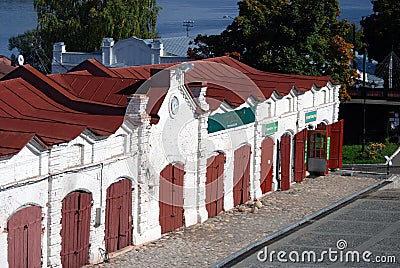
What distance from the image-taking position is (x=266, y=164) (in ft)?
101

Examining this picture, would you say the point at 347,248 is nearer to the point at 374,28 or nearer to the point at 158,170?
the point at 158,170

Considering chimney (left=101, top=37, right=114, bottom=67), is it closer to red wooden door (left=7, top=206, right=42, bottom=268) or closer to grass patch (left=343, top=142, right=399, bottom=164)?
grass patch (left=343, top=142, right=399, bottom=164)

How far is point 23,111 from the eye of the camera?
74.0 feet

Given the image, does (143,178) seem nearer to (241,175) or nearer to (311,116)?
(241,175)

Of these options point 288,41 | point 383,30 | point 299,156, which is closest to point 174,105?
point 299,156

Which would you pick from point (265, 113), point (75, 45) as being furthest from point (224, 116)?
point (75, 45)

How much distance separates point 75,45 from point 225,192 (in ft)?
108

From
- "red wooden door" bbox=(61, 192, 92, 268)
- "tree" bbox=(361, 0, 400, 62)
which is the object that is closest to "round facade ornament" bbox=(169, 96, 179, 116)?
"red wooden door" bbox=(61, 192, 92, 268)

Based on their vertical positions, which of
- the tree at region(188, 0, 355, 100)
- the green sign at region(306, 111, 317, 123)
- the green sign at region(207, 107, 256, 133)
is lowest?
the green sign at region(306, 111, 317, 123)

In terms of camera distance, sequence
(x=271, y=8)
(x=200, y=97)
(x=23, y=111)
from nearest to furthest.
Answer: (x=23, y=111), (x=200, y=97), (x=271, y=8)

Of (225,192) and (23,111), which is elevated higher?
(23,111)

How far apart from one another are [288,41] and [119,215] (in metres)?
21.3

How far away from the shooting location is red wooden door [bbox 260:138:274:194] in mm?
30281

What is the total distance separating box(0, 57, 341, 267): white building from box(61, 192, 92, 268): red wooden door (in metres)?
0.02
